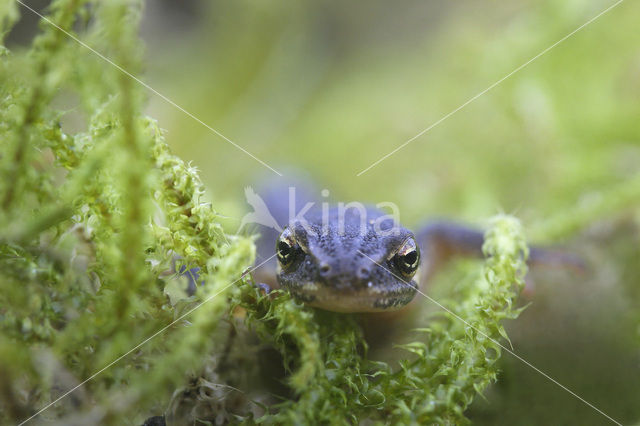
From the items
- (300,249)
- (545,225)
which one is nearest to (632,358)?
(545,225)

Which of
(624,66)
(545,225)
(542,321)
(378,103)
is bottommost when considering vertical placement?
(542,321)

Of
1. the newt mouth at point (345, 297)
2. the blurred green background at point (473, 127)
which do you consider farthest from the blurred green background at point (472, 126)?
the newt mouth at point (345, 297)

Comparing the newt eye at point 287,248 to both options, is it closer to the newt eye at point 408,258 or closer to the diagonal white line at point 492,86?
the newt eye at point 408,258

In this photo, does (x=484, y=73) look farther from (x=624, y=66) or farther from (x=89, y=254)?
(x=89, y=254)

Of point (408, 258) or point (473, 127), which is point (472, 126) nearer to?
point (473, 127)

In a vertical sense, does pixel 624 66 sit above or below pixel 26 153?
above

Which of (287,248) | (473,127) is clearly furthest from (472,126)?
(287,248)
